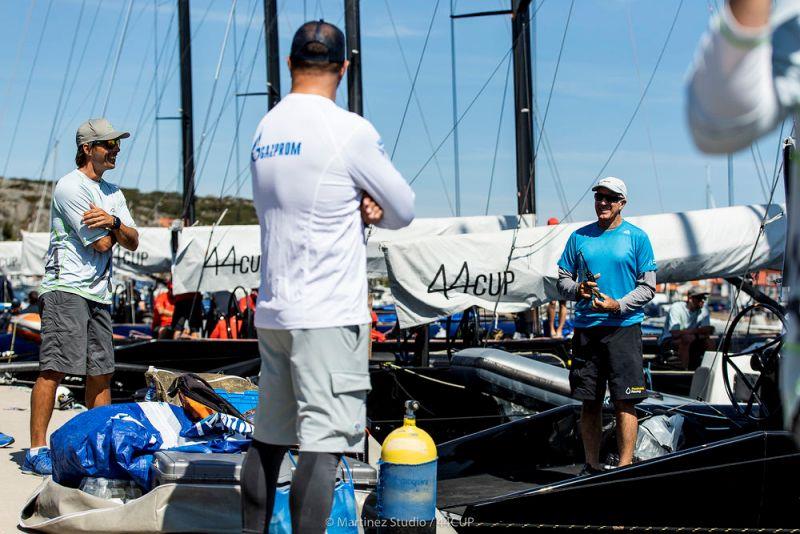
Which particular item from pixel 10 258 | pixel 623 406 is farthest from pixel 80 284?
pixel 10 258

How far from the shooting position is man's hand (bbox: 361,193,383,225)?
287 cm

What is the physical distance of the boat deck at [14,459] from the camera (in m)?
3.99

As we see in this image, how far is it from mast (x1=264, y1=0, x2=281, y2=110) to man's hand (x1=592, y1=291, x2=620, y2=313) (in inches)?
661

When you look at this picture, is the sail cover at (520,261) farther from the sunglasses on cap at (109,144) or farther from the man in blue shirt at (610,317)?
the sunglasses on cap at (109,144)

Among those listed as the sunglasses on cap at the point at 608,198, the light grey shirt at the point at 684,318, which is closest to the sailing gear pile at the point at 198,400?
the sunglasses on cap at the point at 608,198

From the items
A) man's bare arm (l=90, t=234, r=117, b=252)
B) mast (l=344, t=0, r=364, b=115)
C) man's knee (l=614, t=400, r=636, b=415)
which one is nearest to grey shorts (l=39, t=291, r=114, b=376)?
man's bare arm (l=90, t=234, r=117, b=252)

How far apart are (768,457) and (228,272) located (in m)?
9.96

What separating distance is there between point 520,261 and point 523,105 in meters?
5.38

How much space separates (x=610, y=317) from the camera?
497 centimetres

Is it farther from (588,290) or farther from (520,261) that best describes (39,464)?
(520,261)

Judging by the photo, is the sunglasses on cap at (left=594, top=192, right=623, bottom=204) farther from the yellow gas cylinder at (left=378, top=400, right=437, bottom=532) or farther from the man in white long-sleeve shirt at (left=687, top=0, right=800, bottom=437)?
the man in white long-sleeve shirt at (left=687, top=0, right=800, bottom=437)

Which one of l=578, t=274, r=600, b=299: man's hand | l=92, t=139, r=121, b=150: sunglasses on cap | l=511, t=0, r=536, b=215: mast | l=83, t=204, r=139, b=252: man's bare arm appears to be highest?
l=511, t=0, r=536, b=215: mast

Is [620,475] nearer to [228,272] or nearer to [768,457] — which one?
[768,457]

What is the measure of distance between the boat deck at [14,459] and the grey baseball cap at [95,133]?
64.5 inches
